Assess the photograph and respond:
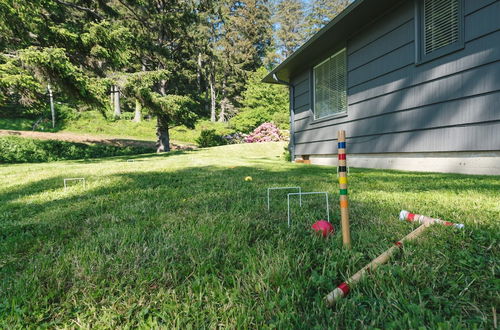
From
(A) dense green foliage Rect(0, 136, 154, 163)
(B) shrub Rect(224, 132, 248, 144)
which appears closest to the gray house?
(A) dense green foliage Rect(0, 136, 154, 163)

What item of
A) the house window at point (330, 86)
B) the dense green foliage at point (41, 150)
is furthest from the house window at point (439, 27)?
the dense green foliage at point (41, 150)

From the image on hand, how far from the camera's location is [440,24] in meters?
3.95

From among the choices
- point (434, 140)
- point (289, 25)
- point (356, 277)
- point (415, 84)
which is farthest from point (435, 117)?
point (289, 25)

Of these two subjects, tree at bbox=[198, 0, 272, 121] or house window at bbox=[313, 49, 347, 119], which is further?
tree at bbox=[198, 0, 272, 121]

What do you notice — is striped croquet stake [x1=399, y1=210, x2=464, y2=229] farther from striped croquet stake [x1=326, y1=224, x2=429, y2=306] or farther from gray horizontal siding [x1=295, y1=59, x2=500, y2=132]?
gray horizontal siding [x1=295, y1=59, x2=500, y2=132]

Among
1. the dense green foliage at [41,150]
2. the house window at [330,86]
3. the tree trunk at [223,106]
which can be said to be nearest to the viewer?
the house window at [330,86]

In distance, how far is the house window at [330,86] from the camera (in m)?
6.38

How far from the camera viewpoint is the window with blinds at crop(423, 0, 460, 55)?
3.74 metres

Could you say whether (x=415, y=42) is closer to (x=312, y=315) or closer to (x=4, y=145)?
(x=312, y=315)

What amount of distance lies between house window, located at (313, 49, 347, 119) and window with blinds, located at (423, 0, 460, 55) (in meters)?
2.12

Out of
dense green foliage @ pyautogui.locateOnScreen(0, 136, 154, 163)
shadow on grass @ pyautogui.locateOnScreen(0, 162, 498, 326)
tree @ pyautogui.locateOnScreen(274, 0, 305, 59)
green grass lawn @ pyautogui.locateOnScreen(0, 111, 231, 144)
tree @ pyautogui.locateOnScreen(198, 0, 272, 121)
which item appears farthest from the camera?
tree @ pyautogui.locateOnScreen(274, 0, 305, 59)

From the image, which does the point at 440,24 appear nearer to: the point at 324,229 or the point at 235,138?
the point at 324,229

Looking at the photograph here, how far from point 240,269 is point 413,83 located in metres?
4.64

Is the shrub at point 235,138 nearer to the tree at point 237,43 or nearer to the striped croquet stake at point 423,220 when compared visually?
the tree at point 237,43
